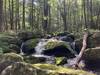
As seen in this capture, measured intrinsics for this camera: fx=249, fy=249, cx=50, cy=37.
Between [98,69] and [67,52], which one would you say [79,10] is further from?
[98,69]

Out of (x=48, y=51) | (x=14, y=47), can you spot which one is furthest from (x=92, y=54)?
(x=14, y=47)

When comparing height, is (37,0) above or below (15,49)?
above

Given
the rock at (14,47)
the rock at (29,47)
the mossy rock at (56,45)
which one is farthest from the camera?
the rock at (29,47)

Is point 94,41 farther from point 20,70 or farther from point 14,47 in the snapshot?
point 20,70

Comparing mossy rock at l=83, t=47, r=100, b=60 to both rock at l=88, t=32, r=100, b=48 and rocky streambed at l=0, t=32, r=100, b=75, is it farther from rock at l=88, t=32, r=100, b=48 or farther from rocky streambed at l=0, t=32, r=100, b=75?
rock at l=88, t=32, r=100, b=48

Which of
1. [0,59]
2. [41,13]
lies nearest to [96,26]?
[41,13]

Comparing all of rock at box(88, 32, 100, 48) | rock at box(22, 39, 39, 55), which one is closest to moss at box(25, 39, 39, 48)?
rock at box(22, 39, 39, 55)

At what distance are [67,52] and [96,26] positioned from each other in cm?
2408

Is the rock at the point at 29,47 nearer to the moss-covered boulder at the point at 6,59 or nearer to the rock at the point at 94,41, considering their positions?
the rock at the point at 94,41

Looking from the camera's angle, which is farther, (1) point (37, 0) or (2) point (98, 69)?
(1) point (37, 0)

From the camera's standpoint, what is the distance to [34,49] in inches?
805

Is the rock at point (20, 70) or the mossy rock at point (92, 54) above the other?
the rock at point (20, 70)

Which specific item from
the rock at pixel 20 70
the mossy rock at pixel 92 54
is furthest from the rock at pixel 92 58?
the rock at pixel 20 70

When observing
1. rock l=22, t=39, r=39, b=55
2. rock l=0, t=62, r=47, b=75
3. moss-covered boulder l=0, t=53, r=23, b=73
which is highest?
rock l=0, t=62, r=47, b=75
